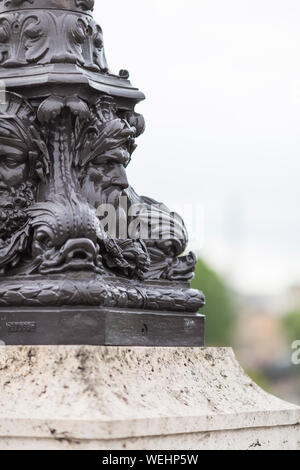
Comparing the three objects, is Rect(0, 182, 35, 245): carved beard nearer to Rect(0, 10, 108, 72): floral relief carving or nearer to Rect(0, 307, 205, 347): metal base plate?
Rect(0, 307, 205, 347): metal base plate

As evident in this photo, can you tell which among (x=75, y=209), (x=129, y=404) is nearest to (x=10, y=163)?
(x=75, y=209)

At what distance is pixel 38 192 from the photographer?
22.9ft

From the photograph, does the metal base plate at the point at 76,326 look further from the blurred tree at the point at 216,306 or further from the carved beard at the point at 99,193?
the blurred tree at the point at 216,306

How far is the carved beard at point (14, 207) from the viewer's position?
6.87 metres

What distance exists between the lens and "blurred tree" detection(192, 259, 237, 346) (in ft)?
158

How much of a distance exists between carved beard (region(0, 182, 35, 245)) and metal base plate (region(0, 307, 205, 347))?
0.43 m

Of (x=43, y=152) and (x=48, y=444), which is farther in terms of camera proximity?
(x=43, y=152)

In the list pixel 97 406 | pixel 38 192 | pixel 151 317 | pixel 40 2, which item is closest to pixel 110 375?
pixel 97 406

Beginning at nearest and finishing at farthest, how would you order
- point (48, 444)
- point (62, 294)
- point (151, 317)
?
point (48, 444) → point (62, 294) → point (151, 317)

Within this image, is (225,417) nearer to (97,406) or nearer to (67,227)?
(97,406)

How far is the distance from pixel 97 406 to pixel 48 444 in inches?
10.9

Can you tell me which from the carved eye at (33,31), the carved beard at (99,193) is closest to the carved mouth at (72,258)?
the carved beard at (99,193)

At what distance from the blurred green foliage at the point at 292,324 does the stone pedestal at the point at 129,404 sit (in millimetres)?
57567

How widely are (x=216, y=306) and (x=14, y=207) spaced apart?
140 feet
